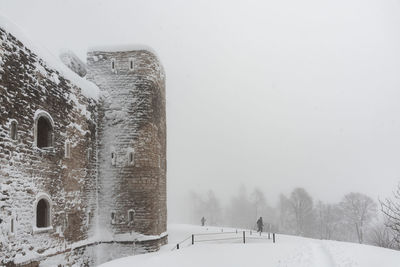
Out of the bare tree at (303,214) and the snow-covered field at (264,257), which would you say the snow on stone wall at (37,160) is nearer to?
the snow-covered field at (264,257)

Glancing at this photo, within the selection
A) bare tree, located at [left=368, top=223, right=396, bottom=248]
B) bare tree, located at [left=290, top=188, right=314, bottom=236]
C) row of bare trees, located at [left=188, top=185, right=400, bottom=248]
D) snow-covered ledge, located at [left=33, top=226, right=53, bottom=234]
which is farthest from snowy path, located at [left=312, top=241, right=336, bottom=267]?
bare tree, located at [left=290, top=188, right=314, bottom=236]

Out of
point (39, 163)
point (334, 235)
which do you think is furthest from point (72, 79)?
point (334, 235)

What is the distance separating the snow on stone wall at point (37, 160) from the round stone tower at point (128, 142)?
3.63ft

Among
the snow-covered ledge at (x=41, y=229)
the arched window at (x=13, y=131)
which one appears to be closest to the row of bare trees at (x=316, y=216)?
the snow-covered ledge at (x=41, y=229)

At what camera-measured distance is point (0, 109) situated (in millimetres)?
8555

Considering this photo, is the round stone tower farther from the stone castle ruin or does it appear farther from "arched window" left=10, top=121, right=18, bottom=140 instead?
"arched window" left=10, top=121, right=18, bottom=140

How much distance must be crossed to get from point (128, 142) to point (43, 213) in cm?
527

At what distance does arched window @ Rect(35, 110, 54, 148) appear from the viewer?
36.3 ft

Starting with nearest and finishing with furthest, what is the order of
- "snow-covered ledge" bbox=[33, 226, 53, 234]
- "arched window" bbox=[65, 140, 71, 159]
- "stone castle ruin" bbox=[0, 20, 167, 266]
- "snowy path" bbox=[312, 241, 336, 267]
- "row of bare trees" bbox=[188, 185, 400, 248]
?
1. "stone castle ruin" bbox=[0, 20, 167, 266]
2. "snow-covered ledge" bbox=[33, 226, 53, 234]
3. "snowy path" bbox=[312, 241, 336, 267]
4. "arched window" bbox=[65, 140, 71, 159]
5. "row of bare trees" bbox=[188, 185, 400, 248]

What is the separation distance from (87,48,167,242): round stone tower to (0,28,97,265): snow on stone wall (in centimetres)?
111

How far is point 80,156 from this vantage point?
1340cm

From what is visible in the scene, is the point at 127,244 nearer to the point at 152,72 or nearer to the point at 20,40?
the point at 152,72

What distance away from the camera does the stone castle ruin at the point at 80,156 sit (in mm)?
9172

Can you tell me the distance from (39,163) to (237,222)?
2535 inches
